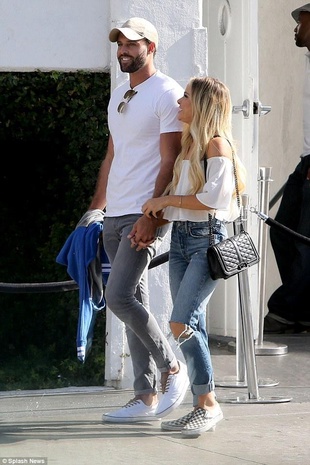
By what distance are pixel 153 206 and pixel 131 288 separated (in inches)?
18.2

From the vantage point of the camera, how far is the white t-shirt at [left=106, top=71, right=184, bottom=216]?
17.7ft

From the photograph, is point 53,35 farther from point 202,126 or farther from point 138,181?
point 202,126

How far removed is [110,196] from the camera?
555cm

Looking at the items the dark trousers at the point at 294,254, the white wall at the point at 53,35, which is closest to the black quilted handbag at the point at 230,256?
the white wall at the point at 53,35

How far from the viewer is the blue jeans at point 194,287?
520 cm

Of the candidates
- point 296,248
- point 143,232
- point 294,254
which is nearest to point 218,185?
point 143,232

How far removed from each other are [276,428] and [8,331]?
2.59 metres

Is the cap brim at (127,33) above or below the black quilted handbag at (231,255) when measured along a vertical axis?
above

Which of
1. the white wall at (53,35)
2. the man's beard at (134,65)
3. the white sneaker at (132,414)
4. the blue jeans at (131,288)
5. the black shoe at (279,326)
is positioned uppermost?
the white wall at (53,35)

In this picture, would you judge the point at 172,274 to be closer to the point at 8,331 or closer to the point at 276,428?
the point at 276,428

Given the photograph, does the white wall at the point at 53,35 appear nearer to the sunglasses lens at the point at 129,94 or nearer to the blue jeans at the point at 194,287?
the sunglasses lens at the point at 129,94

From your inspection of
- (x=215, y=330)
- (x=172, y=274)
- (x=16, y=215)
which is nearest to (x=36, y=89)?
(x=16, y=215)

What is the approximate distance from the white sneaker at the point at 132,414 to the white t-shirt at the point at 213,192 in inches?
39.7

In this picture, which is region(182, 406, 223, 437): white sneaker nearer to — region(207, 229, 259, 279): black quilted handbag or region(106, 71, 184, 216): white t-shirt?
region(207, 229, 259, 279): black quilted handbag
